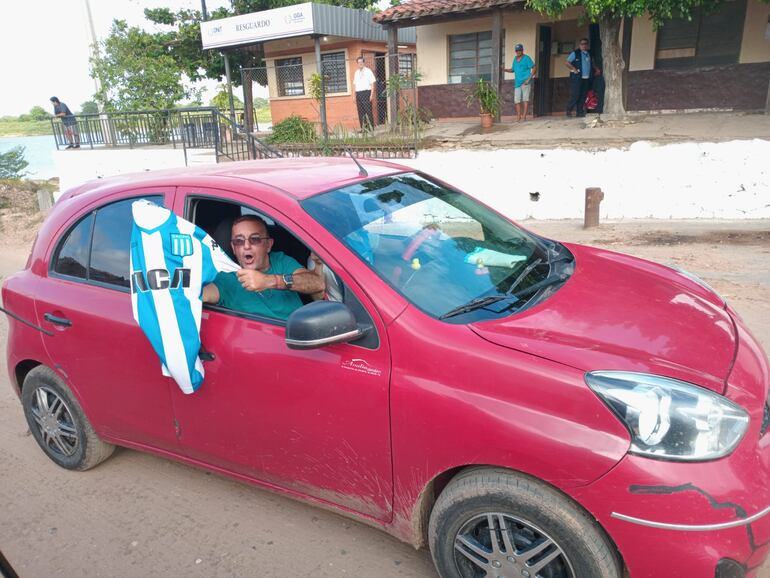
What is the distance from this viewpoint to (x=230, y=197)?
2793 millimetres

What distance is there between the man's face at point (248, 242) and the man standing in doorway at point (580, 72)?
13.0 meters

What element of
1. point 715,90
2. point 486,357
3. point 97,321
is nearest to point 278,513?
point 97,321

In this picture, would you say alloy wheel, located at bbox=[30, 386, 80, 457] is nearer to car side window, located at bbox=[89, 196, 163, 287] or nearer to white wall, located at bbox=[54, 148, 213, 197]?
car side window, located at bbox=[89, 196, 163, 287]

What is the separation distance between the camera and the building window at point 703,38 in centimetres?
1305

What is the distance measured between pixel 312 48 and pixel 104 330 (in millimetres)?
18546

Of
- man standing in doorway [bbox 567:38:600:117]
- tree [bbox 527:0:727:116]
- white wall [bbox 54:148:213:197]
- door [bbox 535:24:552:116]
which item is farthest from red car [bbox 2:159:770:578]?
door [bbox 535:24:552:116]

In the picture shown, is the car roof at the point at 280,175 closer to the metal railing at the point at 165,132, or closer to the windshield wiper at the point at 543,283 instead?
the windshield wiper at the point at 543,283

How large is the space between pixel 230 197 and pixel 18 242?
36.8 feet

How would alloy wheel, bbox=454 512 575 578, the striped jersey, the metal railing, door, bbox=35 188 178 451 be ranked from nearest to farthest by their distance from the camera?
alloy wheel, bbox=454 512 575 578
the striped jersey
door, bbox=35 188 178 451
the metal railing

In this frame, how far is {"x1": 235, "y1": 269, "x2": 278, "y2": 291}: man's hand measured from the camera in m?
2.69

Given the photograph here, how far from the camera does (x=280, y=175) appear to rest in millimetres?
3018

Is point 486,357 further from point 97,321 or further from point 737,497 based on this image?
point 97,321

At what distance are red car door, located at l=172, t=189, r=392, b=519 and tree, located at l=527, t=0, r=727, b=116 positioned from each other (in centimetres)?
1044

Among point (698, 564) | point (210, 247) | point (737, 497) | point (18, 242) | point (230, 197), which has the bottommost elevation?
point (18, 242)
